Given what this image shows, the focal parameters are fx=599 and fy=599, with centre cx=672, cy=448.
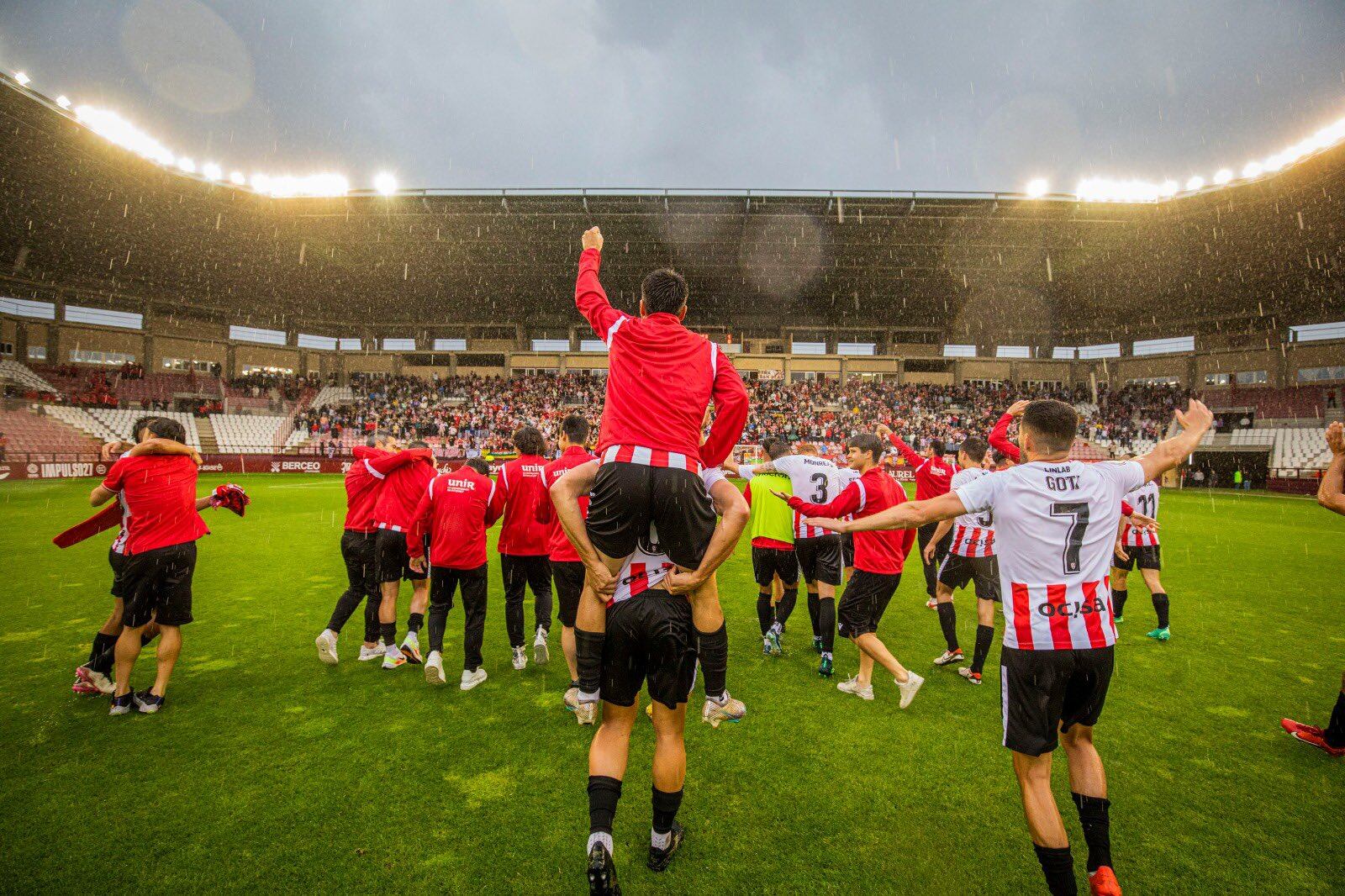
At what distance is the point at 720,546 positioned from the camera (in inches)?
106

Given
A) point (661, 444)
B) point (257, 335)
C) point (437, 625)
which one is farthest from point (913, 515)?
point (257, 335)

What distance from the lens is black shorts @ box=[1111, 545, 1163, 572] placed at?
7223 mm

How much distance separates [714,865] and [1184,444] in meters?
3.19

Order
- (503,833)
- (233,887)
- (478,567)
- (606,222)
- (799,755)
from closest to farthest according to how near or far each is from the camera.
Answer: (233,887)
(503,833)
(799,755)
(478,567)
(606,222)

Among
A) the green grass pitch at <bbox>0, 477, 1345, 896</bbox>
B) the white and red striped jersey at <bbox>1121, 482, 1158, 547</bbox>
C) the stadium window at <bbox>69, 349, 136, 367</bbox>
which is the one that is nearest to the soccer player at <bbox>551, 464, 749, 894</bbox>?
the green grass pitch at <bbox>0, 477, 1345, 896</bbox>

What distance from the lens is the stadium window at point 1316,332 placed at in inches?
1454

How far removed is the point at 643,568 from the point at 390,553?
13.6 feet

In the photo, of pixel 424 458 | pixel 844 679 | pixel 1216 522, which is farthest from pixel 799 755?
pixel 1216 522

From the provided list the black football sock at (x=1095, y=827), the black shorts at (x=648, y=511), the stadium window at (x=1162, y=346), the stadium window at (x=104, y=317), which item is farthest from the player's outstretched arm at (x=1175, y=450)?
the stadium window at (x=1162, y=346)

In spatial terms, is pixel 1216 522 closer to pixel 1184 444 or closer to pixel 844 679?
pixel 844 679

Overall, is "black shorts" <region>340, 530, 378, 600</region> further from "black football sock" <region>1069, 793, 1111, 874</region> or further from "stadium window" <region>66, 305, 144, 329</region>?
→ "stadium window" <region>66, 305, 144, 329</region>

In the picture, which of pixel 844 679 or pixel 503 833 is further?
pixel 844 679

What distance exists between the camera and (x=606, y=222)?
111 ft

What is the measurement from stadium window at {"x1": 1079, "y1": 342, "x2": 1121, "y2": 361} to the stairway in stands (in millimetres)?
60038
